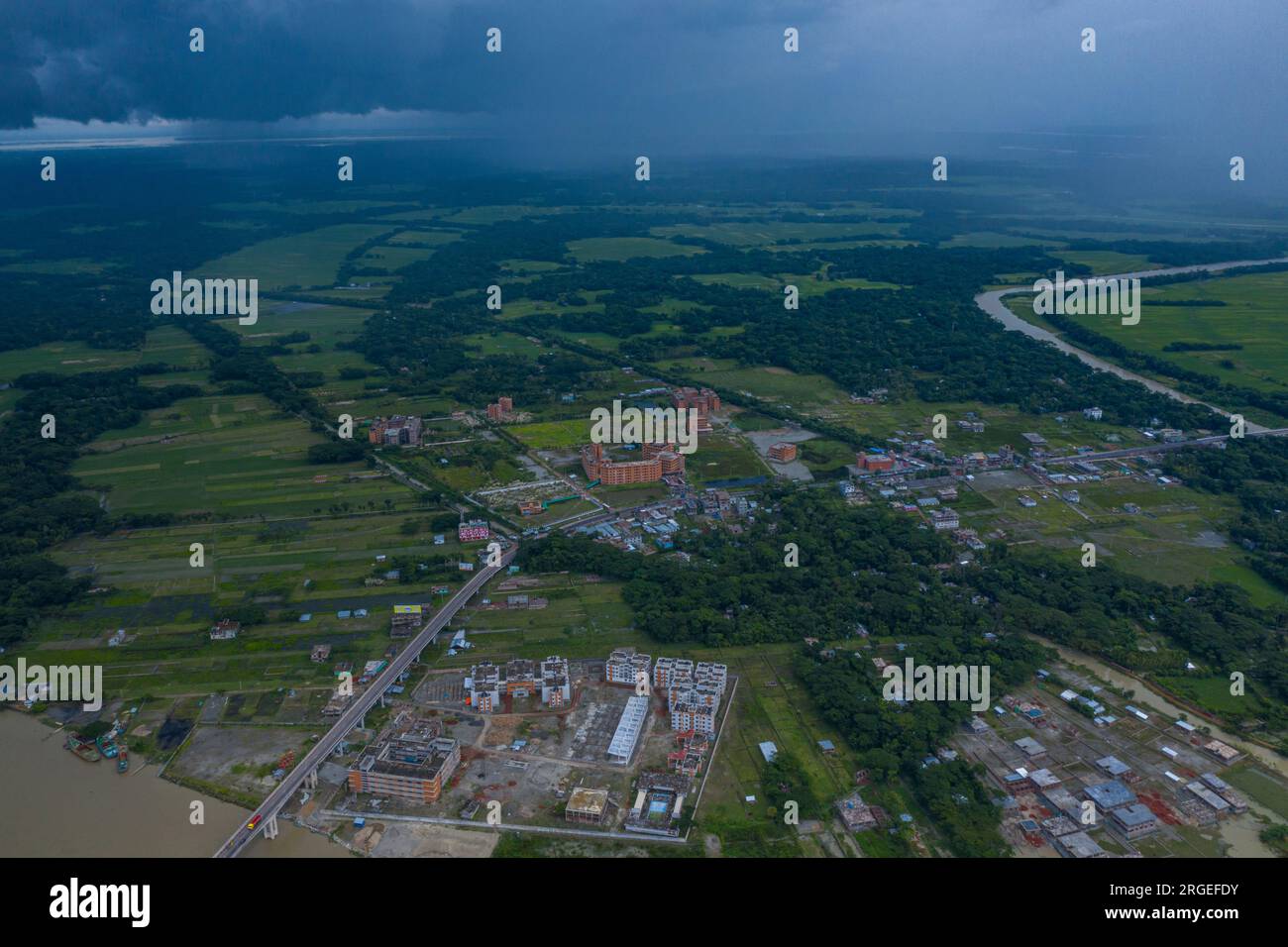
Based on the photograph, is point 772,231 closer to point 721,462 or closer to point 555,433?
point 555,433

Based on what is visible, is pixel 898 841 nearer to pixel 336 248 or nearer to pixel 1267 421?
pixel 1267 421

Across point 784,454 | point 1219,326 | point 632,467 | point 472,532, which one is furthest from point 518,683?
point 1219,326

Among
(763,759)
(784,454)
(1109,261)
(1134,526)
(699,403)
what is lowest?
(763,759)

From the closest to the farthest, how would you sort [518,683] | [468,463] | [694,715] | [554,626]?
[694,715], [518,683], [554,626], [468,463]

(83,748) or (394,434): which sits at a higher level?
(394,434)

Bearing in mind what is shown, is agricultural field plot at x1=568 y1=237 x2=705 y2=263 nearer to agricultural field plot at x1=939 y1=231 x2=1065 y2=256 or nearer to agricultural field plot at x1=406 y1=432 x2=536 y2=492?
agricultural field plot at x1=939 y1=231 x2=1065 y2=256

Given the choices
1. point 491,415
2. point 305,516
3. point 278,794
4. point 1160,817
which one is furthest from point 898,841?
point 491,415

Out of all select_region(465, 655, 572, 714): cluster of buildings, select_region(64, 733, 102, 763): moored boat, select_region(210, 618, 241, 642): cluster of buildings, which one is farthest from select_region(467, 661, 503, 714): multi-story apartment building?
select_region(64, 733, 102, 763): moored boat

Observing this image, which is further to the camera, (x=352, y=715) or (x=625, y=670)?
(x=625, y=670)
